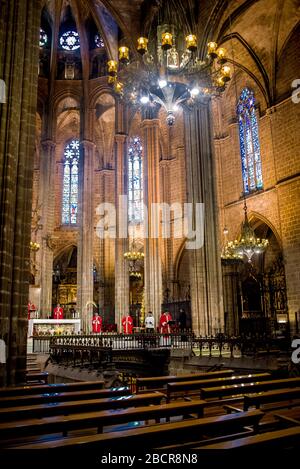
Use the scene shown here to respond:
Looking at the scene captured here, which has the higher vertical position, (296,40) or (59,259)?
(296,40)

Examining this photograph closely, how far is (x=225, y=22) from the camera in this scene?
1859 cm

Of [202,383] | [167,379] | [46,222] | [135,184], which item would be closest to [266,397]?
[202,383]

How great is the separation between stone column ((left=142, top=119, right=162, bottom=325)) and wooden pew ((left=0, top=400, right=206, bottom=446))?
1501 centimetres

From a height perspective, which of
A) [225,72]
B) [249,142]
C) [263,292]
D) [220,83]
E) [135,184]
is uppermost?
[249,142]

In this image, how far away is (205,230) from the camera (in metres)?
15.8

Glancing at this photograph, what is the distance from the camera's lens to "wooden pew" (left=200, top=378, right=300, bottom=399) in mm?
4262

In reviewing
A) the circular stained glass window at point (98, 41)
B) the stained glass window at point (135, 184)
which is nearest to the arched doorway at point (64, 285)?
the stained glass window at point (135, 184)

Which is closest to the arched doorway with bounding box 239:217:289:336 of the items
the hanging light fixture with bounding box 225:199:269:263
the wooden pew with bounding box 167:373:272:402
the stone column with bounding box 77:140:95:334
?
the hanging light fixture with bounding box 225:199:269:263

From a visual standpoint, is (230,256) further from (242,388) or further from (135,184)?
(242,388)

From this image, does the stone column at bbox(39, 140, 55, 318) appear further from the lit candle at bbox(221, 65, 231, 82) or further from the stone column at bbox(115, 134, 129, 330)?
the lit candle at bbox(221, 65, 231, 82)

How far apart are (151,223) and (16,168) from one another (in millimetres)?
11294

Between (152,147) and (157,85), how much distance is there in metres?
8.79
